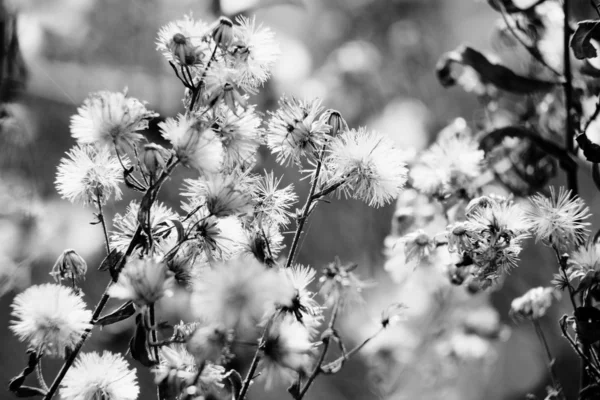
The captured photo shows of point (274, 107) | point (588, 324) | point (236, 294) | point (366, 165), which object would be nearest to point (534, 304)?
point (588, 324)

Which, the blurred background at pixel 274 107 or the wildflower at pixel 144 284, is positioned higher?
the blurred background at pixel 274 107

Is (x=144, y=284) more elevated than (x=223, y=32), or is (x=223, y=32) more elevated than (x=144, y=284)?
(x=223, y=32)

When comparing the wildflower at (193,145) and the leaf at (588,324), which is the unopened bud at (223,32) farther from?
the leaf at (588,324)

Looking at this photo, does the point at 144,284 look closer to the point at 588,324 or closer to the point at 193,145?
the point at 193,145

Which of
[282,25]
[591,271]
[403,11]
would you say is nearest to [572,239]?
[591,271]

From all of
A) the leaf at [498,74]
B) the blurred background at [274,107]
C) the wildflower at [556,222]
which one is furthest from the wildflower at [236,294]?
the blurred background at [274,107]

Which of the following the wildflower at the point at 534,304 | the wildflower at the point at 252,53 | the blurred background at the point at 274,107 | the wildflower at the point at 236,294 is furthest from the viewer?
the blurred background at the point at 274,107

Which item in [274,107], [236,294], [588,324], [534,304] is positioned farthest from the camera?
[274,107]
